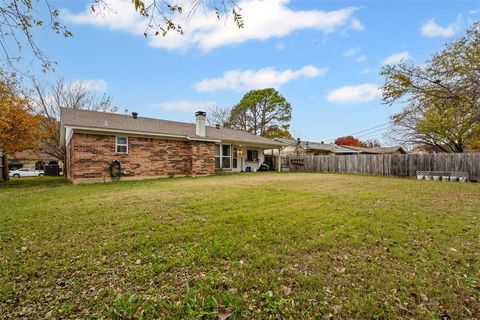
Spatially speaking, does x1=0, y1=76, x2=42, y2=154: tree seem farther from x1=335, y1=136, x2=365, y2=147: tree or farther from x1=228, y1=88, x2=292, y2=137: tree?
x1=335, y1=136, x2=365, y2=147: tree

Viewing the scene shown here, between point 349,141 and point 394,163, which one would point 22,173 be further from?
point 349,141

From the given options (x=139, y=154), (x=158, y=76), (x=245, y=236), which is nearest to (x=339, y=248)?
(x=245, y=236)

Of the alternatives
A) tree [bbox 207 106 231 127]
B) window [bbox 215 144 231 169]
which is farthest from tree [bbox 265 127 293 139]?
window [bbox 215 144 231 169]

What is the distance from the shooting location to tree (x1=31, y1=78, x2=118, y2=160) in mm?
19578

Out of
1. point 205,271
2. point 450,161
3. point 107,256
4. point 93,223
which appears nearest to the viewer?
point 205,271

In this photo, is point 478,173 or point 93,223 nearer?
point 93,223

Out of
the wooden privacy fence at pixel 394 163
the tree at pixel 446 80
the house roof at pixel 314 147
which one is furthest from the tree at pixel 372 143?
the tree at pixel 446 80

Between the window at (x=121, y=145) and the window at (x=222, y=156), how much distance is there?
6.39 m

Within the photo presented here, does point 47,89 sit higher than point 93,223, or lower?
higher

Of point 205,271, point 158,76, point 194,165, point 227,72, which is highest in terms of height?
point 227,72

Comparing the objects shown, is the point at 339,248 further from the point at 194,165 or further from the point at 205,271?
the point at 194,165

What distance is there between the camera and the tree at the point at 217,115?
35.3 meters

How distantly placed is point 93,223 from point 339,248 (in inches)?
178

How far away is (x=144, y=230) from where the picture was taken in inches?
167
